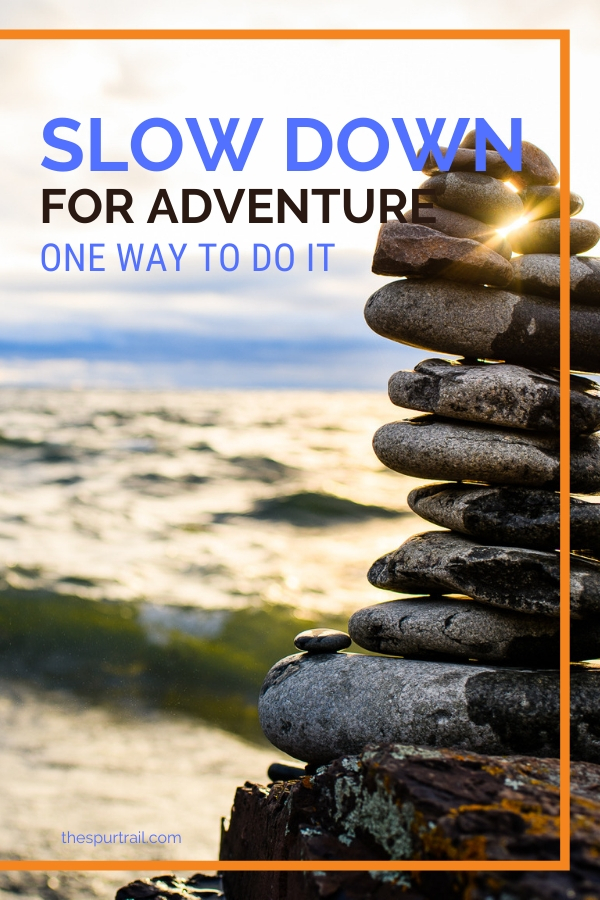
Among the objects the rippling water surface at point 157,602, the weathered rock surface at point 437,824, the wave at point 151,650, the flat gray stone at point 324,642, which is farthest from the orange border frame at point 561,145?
the wave at point 151,650

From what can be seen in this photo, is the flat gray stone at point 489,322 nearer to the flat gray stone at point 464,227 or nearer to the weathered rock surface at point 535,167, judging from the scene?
the flat gray stone at point 464,227

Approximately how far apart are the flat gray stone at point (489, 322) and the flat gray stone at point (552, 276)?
0.06m

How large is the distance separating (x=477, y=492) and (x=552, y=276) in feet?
4.38

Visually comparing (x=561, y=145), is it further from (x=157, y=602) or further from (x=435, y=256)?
(x=157, y=602)

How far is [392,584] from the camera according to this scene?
490cm

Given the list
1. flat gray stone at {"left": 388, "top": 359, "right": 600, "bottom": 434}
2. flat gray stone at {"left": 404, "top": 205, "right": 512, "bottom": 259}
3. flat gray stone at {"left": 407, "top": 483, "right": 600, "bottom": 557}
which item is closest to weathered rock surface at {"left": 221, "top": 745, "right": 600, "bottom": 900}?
flat gray stone at {"left": 407, "top": 483, "right": 600, "bottom": 557}

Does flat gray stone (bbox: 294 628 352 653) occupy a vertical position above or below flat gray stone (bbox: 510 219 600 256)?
below

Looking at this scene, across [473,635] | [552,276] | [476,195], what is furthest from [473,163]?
[473,635]

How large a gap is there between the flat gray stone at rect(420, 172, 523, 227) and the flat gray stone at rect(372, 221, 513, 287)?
Result: 278 millimetres

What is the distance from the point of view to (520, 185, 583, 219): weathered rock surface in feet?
15.6

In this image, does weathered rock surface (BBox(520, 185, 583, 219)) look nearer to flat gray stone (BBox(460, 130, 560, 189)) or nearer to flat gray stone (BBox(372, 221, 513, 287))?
flat gray stone (BBox(460, 130, 560, 189))

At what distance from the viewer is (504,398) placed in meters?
4.47

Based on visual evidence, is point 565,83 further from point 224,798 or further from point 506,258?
point 224,798

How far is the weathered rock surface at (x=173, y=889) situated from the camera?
4398 millimetres
